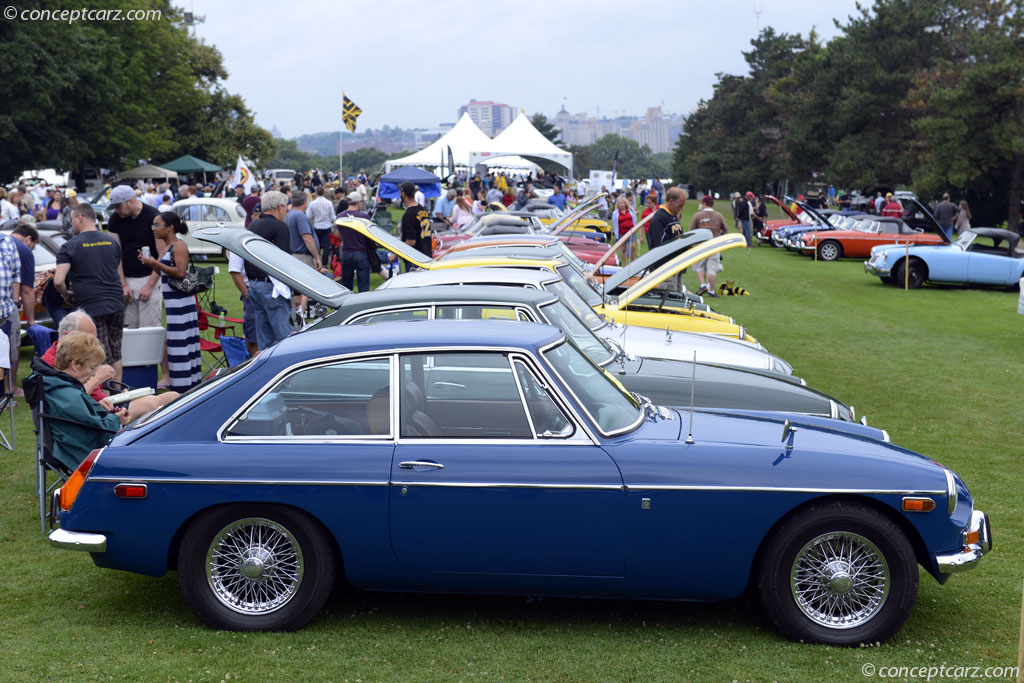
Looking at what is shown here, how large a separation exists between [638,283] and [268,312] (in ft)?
12.1

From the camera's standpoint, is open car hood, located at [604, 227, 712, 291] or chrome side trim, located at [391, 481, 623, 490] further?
open car hood, located at [604, 227, 712, 291]

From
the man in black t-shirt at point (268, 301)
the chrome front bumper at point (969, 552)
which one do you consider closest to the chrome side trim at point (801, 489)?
the chrome front bumper at point (969, 552)

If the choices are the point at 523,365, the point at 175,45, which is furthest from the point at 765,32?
the point at 523,365

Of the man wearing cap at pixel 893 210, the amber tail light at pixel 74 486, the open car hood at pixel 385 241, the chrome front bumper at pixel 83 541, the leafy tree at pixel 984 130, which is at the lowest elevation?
the chrome front bumper at pixel 83 541

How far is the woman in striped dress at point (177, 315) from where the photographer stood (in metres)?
9.54

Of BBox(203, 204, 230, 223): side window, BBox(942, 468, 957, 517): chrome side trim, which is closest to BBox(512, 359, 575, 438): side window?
BBox(942, 468, 957, 517): chrome side trim

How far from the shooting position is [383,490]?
476 cm

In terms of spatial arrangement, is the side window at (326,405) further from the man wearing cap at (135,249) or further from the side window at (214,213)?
the side window at (214,213)

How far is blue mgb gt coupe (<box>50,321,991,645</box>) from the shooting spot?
4.72 meters

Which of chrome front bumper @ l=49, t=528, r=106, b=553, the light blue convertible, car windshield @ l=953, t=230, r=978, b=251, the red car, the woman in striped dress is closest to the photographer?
chrome front bumper @ l=49, t=528, r=106, b=553

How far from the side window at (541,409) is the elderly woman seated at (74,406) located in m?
2.83

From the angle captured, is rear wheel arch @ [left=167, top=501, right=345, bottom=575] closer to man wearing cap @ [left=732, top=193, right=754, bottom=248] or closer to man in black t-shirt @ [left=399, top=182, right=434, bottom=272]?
man in black t-shirt @ [left=399, top=182, right=434, bottom=272]

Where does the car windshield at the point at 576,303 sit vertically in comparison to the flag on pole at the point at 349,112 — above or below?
below

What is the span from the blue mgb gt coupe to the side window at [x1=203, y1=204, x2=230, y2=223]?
2104cm
